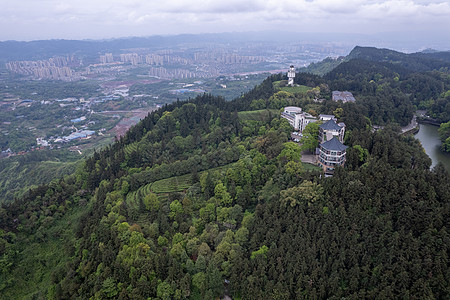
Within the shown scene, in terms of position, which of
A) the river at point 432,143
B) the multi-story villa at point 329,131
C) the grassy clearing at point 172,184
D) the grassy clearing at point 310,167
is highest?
the multi-story villa at point 329,131

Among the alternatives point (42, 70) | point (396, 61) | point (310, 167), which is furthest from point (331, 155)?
point (42, 70)

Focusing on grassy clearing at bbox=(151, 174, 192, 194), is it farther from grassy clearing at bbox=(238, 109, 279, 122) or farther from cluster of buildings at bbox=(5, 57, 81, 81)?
cluster of buildings at bbox=(5, 57, 81, 81)

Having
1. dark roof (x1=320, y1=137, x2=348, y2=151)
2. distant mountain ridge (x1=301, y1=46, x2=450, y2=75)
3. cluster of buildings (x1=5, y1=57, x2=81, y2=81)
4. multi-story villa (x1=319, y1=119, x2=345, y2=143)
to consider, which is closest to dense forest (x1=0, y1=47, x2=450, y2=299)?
dark roof (x1=320, y1=137, x2=348, y2=151)

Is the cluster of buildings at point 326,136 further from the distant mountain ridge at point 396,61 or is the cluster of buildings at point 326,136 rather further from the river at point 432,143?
the distant mountain ridge at point 396,61

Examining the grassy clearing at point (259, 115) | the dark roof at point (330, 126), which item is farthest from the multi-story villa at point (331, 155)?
the grassy clearing at point (259, 115)

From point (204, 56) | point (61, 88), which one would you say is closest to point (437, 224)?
point (61, 88)

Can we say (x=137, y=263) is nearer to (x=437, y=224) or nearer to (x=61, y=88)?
(x=437, y=224)

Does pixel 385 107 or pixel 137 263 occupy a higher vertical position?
pixel 385 107
